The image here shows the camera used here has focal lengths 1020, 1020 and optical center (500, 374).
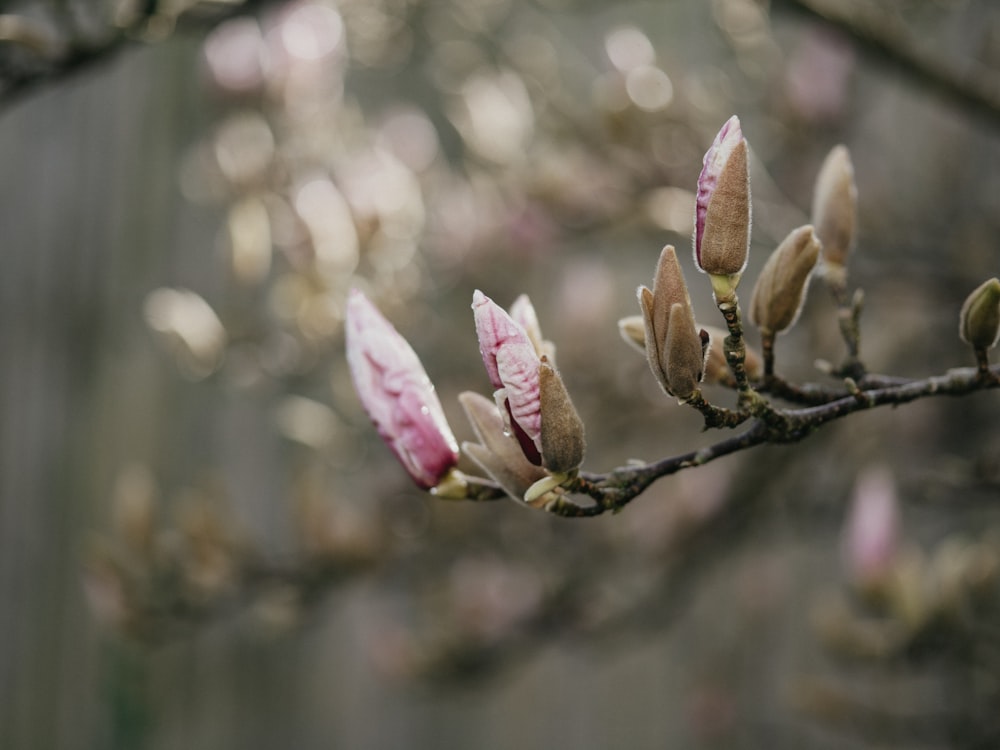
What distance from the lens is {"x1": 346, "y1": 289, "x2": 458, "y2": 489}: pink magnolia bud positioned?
1.96 feet

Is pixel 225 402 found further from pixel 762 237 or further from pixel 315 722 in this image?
pixel 762 237

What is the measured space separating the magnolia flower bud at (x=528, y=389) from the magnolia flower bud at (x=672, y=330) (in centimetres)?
6

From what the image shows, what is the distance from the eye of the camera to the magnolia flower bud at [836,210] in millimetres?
678

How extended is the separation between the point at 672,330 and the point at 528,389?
8cm

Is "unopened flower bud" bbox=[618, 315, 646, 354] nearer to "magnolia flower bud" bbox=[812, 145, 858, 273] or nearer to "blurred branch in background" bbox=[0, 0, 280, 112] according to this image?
"magnolia flower bud" bbox=[812, 145, 858, 273]

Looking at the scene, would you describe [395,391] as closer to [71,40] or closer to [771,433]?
[771,433]

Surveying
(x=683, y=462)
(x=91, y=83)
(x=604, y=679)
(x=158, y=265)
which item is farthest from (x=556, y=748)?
(x=683, y=462)

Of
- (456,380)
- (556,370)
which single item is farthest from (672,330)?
(456,380)

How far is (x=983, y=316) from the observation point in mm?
578

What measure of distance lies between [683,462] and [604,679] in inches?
77.1

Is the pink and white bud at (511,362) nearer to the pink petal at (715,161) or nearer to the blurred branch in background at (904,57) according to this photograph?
the pink petal at (715,161)

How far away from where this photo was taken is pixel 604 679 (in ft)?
7.88

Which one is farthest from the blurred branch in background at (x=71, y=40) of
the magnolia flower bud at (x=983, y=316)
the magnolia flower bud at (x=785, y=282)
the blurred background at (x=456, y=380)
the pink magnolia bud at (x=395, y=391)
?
the magnolia flower bud at (x=983, y=316)

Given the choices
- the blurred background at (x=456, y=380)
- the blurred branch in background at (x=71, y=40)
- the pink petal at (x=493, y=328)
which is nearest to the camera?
the pink petal at (x=493, y=328)
